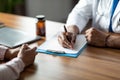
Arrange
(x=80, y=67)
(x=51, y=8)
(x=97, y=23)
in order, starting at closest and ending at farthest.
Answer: (x=80, y=67) < (x=97, y=23) < (x=51, y=8)

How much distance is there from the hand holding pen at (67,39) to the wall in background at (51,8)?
1721 mm

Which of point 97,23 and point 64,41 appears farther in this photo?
point 97,23

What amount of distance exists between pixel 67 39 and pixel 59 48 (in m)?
0.10

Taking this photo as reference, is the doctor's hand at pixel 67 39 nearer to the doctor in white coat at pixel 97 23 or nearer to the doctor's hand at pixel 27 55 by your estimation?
the doctor in white coat at pixel 97 23

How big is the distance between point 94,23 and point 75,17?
177mm

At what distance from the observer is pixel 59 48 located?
1.65 metres

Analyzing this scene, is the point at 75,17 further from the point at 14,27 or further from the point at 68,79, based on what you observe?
the point at 68,79

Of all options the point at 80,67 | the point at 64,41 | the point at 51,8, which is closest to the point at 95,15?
the point at 64,41

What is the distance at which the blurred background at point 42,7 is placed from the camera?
349cm

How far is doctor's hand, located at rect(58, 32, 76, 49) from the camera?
1.65 meters

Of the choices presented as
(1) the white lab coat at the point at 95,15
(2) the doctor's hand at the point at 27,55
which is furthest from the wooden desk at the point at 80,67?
(1) the white lab coat at the point at 95,15

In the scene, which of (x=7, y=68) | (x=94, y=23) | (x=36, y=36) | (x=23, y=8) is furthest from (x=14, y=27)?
(x=23, y=8)

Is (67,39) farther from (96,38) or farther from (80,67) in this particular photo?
(80,67)

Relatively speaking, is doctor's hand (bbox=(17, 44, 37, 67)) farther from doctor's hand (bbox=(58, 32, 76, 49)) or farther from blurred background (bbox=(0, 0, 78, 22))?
blurred background (bbox=(0, 0, 78, 22))
